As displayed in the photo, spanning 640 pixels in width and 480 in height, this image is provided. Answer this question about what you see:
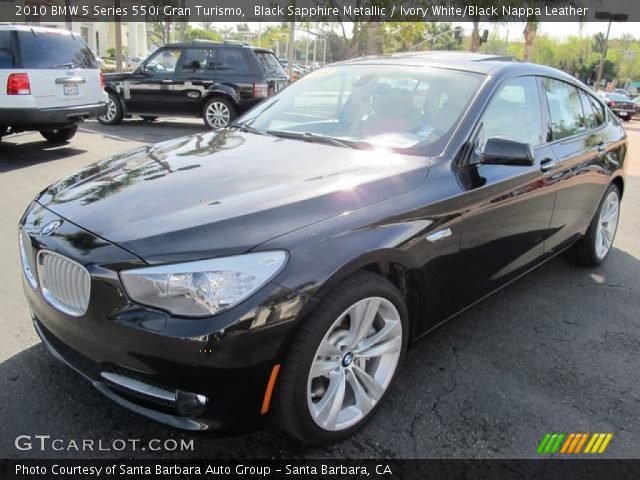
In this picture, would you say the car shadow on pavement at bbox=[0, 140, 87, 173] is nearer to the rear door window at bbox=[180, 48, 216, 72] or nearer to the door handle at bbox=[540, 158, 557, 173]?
the rear door window at bbox=[180, 48, 216, 72]

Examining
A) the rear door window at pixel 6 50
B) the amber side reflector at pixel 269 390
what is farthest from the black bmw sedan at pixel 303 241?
the rear door window at pixel 6 50

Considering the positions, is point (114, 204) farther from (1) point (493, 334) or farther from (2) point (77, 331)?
(1) point (493, 334)

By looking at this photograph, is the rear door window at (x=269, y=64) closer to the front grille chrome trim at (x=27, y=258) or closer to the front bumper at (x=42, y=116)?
the front bumper at (x=42, y=116)

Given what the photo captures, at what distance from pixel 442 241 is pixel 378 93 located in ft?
3.98

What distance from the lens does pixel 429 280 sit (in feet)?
8.64

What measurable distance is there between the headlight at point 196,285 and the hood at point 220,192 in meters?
0.05

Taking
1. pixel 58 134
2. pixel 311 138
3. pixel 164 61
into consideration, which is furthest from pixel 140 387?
pixel 164 61

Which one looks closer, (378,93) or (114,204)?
(114,204)

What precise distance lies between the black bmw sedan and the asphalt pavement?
27 centimetres

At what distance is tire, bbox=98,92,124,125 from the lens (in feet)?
39.1

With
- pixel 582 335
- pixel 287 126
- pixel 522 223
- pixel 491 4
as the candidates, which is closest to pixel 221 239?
pixel 287 126

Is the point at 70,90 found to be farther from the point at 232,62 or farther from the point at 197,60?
the point at 232,62

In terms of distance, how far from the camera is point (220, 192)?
2404 millimetres

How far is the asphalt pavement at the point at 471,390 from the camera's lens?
2.37 metres
